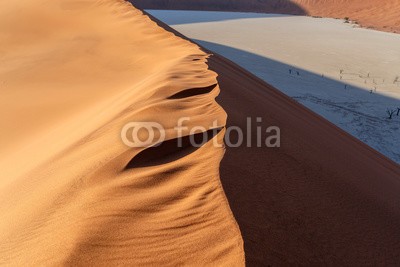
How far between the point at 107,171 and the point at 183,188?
17.5 inches

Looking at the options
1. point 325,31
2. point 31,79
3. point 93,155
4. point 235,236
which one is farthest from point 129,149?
point 325,31

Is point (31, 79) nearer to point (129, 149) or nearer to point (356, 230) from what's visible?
point (129, 149)

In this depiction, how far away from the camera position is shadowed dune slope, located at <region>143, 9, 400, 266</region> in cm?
163

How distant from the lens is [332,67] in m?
10.2

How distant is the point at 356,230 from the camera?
6.53ft

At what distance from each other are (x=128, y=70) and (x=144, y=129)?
9.87 feet

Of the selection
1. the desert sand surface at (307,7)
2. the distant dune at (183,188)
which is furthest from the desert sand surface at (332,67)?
the desert sand surface at (307,7)

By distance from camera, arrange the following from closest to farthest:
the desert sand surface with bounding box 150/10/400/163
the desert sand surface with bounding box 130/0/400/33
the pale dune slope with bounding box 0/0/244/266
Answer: the pale dune slope with bounding box 0/0/244/266
the desert sand surface with bounding box 150/10/400/163
the desert sand surface with bounding box 130/0/400/33

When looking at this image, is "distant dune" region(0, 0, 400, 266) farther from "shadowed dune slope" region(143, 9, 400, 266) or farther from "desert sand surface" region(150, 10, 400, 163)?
"desert sand surface" region(150, 10, 400, 163)

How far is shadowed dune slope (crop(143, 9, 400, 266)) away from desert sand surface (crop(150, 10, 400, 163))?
2.85m

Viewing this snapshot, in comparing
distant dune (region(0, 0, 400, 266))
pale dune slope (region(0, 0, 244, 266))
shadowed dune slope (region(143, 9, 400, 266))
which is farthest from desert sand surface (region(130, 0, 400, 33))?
shadowed dune slope (region(143, 9, 400, 266))

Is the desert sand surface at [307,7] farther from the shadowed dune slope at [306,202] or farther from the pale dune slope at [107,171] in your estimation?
the shadowed dune slope at [306,202]

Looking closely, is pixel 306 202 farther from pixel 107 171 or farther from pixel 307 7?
pixel 307 7

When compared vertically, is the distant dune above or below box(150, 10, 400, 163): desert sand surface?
above
